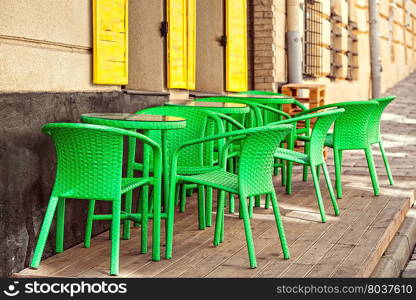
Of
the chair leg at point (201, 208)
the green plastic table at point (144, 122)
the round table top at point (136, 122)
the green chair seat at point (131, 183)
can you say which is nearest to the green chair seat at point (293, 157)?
the chair leg at point (201, 208)

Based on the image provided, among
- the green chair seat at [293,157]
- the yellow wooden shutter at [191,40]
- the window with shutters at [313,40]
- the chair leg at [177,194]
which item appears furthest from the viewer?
the window with shutters at [313,40]

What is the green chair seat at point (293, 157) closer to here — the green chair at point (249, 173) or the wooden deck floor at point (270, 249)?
the wooden deck floor at point (270, 249)

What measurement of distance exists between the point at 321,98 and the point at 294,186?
2.58 m

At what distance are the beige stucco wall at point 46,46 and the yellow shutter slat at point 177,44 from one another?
1.31 m

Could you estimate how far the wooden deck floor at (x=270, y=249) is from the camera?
14.5 ft

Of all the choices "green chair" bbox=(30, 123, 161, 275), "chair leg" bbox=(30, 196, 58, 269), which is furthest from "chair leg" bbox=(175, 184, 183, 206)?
"chair leg" bbox=(30, 196, 58, 269)

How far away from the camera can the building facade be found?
443 centimetres

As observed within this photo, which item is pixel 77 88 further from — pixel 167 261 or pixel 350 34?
pixel 350 34

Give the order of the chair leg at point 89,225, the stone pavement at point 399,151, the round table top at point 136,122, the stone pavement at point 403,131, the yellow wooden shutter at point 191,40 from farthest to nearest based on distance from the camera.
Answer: the stone pavement at point 403,131 → the stone pavement at point 399,151 → the yellow wooden shutter at point 191,40 → the chair leg at point 89,225 → the round table top at point 136,122

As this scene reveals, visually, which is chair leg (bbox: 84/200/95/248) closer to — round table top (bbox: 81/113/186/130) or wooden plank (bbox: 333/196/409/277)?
round table top (bbox: 81/113/186/130)

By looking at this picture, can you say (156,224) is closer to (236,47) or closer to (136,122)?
(136,122)

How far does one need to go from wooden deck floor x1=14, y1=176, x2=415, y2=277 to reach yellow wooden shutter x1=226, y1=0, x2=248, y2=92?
2.42 metres

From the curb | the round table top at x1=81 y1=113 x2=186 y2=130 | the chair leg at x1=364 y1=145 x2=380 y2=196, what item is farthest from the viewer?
the chair leg at x1=364 y1=145 x2=380 y2=196

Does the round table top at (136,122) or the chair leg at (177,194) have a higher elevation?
the round table top at (136,122)
